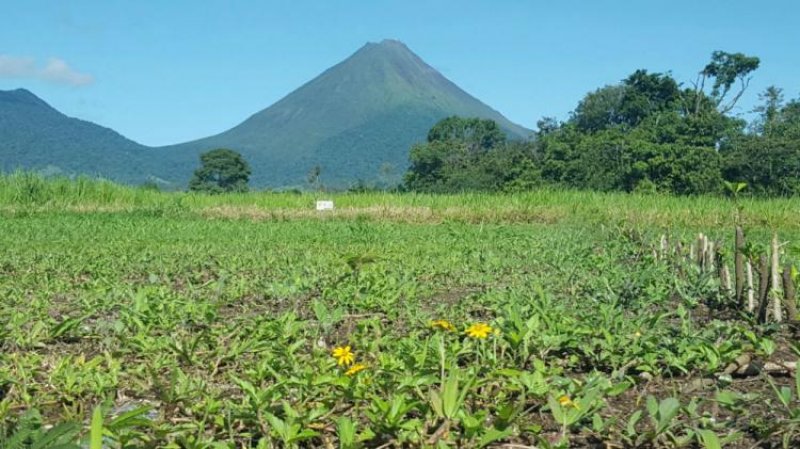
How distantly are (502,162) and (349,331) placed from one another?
3492 cm

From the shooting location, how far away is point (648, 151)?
30.0 metres

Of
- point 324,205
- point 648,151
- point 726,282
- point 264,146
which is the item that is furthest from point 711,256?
point 264,146

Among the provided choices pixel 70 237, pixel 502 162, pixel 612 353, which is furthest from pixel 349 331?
pixel 502 162

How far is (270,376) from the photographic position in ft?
7.77

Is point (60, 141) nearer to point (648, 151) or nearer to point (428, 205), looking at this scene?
point (648, 151)

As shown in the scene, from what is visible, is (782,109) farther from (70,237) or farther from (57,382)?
(57,382)

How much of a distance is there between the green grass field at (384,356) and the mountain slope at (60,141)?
156m

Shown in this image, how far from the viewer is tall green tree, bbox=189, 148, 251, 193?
60662 mm

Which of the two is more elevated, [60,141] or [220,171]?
[60,141]

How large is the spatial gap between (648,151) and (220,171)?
132ft

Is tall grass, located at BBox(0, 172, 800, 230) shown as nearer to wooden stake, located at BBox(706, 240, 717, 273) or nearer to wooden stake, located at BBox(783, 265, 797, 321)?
wooden stake, located at BBox(706, 240, 717, 273)

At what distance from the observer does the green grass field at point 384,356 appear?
6.09ft

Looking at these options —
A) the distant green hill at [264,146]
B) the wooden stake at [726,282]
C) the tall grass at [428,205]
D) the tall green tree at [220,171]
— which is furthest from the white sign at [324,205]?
the distant green hill at [264,146]

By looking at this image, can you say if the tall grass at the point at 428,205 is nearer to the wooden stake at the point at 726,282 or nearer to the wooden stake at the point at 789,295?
the wooden stake at the point at 726,282
